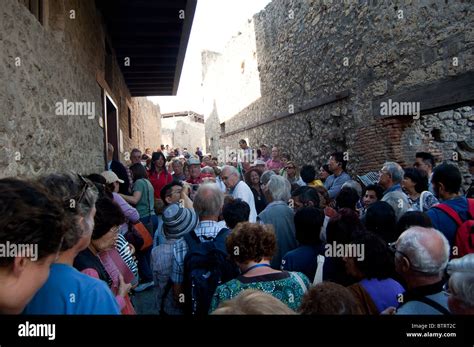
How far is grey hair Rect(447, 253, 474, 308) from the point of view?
1.50m

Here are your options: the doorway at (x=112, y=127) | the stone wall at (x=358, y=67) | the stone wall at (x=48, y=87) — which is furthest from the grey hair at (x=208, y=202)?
the doorway at (x=112, y=127)

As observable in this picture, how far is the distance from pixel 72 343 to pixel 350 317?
0.79 meters

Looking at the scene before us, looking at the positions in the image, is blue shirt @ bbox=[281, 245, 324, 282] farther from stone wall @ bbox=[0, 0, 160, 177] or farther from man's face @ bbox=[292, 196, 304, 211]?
stone wall @ bbox=[0, 0, 160, 177]

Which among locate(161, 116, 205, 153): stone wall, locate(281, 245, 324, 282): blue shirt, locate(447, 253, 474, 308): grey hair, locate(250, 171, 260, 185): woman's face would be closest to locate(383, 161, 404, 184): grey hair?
locate(281, 245, 324, 282): blue shirt

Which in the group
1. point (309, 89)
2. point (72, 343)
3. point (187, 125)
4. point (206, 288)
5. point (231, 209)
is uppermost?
point (187, 125)

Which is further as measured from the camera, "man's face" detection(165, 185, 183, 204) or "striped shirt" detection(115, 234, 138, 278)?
"man's face" detection(165, 185, 183, 204)

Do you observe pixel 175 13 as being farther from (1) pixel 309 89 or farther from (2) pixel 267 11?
(2) pixel 267 11

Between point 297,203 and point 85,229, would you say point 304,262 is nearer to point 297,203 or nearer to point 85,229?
point 297,203

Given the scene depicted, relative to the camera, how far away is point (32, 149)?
2.93 meters

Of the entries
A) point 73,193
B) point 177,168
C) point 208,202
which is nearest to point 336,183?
point 177,168

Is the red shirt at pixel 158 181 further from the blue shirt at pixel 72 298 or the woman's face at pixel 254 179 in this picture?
the blue shirt at pixel 72 298

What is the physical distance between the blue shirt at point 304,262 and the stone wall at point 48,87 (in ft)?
6.25

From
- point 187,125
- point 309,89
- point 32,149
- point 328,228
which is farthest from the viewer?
point 187,125

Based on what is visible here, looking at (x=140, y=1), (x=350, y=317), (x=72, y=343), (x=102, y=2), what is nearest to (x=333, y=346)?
(x=350, y=317)
